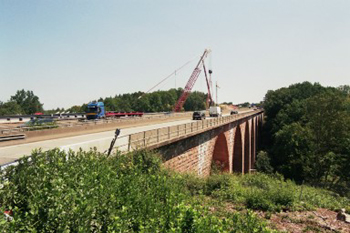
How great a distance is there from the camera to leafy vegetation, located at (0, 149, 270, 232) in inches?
173

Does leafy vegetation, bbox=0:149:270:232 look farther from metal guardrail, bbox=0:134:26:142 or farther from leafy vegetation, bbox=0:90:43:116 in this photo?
leafy vegetation, bbox=0:90:43:116

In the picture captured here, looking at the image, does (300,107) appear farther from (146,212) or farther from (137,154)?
(146,212)

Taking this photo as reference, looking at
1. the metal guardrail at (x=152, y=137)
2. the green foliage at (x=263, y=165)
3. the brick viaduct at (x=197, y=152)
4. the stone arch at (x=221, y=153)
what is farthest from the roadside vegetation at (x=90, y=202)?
the green foliage at (x=263, y=165)

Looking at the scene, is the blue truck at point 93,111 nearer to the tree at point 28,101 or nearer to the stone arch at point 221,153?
the stone arch at point 221,153

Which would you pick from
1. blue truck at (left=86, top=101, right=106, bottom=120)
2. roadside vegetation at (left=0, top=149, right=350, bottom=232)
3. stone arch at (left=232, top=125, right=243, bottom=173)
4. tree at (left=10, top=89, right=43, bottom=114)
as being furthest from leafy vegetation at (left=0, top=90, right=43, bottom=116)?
roadside vegetation at (left=0, top=149, right=350, bottom=232)

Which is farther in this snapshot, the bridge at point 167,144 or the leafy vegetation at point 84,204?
the bridge at point 167,144

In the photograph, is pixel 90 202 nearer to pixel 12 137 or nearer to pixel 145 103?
pixel 12 137

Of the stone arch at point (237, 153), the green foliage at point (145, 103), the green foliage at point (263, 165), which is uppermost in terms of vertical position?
the green foliage at point (145, 103)

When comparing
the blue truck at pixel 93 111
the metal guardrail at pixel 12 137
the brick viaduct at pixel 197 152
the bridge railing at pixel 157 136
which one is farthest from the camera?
the blue truck at pixel 93 111

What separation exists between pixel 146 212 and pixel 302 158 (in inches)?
1432

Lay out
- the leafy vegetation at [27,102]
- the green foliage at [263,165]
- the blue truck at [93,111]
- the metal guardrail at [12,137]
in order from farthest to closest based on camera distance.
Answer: the leafy vegetation at [27,102]
the green foliage at [263,165]
the blue truck at [93,111]
the metal guardrail at [12,137]

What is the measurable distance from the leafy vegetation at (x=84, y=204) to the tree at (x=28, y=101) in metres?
116

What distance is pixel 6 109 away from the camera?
80500 millimetres

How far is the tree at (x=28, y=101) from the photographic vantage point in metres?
110
